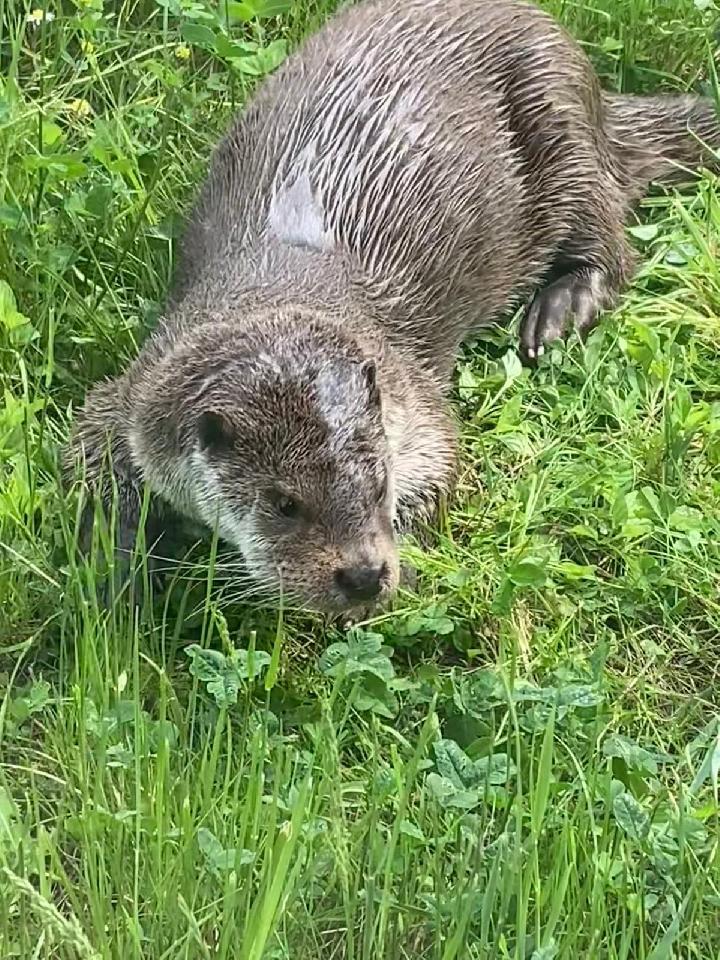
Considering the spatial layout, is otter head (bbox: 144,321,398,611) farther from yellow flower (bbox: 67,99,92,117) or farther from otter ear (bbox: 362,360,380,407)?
yellow flower (bbox: 67,99,92,117)

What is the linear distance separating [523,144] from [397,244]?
0.45 meters

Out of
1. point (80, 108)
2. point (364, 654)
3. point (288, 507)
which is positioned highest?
point (80, 108)

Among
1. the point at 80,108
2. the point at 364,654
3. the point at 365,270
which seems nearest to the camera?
the point at 364,654

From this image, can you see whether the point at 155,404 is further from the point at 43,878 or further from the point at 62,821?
the point at 43,878

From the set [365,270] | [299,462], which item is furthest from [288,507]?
[365,270]

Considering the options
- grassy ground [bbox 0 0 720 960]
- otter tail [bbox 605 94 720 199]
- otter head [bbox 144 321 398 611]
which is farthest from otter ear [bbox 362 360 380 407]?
otter tail [bbox 605 94 720 199]

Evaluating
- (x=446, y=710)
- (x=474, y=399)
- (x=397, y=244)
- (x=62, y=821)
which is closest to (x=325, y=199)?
(x=397, y=244)

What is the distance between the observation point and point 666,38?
355cm

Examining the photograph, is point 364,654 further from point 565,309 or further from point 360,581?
point 565,309

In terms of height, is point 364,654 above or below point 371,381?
below

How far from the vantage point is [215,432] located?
235 centimetres

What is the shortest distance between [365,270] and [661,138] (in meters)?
0.95

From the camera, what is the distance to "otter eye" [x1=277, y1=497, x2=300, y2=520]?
7.60ft

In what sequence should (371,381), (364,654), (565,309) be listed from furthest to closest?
(565,309), (371,381), (364,654)
